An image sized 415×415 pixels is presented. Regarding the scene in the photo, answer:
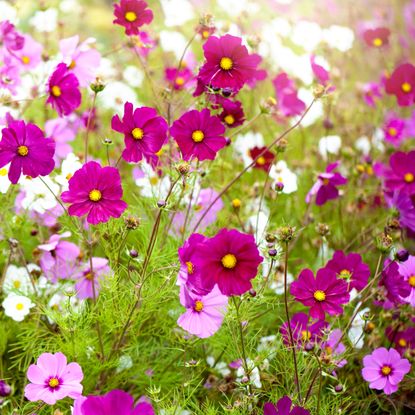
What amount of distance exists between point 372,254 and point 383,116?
1.95 ft

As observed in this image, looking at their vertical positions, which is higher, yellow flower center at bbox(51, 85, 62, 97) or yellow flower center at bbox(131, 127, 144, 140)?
yellow flower center at bbox(51, 85, 62, 97)

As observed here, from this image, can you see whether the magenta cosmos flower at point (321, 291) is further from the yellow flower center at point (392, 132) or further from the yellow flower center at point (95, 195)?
the yellow flower center at point (392, 132)

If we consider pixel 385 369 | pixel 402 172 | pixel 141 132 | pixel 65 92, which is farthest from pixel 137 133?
pixel 402 172

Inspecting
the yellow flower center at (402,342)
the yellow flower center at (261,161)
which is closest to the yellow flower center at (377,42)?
the yellow flower center at (261,161)

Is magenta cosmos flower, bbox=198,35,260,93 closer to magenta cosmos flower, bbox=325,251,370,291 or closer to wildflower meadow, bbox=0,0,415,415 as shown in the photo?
wildflower meadow, bbox=0,0,415,415

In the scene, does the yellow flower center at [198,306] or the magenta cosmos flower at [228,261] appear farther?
the yellow flower center at [198,306]

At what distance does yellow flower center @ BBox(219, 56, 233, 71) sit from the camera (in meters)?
1.04

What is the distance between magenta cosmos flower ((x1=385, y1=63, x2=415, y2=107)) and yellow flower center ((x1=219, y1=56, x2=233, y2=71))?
0.67m

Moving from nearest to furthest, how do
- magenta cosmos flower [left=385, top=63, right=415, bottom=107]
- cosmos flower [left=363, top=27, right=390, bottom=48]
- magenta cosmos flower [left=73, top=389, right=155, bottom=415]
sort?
magenta cosmos flower [left=73, top=389, right=155, bottom=415], magenta cosmos flower [left=385, top=63, right=415, bottom=107], cosmos flower [left=363, top=27, right=390, bottom=48]

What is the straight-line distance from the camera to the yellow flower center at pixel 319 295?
3.26 feet

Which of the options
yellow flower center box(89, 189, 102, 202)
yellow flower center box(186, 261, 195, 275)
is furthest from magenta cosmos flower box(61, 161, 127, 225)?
yellow flower center box(186, 261, 195, 275)

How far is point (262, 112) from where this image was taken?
3.66 ft

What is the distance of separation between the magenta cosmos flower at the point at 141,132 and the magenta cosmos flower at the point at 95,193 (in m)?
0.06

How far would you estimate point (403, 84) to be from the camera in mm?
1573
